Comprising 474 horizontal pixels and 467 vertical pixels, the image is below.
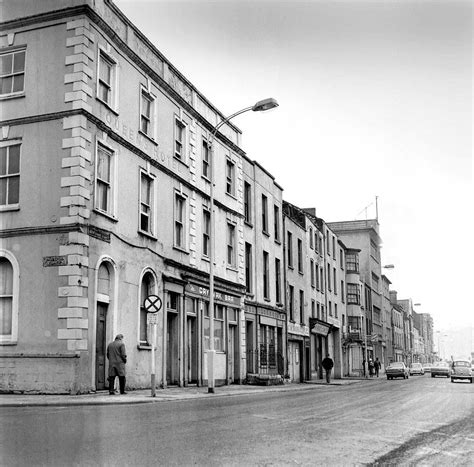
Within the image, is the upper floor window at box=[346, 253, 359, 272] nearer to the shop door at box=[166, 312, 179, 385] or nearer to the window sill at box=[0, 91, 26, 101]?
the shop door at box=[166, 312, 179, 385]

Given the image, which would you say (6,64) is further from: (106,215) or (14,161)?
(106,215)

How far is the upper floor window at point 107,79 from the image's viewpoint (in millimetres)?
21594

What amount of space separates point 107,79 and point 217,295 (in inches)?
451

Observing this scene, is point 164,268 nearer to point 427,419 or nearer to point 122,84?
point 122,84

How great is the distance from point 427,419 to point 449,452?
191 inches

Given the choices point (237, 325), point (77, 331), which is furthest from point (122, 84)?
point (237, 325)

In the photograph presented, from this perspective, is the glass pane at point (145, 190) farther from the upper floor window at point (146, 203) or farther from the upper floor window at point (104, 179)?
the upper floor window at point (104, 179)

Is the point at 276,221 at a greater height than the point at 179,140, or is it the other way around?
the point at 179,140

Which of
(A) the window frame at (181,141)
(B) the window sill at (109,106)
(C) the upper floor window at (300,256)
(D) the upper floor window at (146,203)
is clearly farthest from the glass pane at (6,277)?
(C) the upper floor window at (300,256)

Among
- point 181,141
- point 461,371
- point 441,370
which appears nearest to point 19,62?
point 181,141

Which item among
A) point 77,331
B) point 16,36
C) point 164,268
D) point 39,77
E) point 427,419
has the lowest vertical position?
point 427,419

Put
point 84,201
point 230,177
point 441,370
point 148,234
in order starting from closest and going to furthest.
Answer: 1. point 84,201
2. point 148,234
3. point 230,177
4. point 441,370

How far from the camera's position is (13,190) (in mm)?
20172

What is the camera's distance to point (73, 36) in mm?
20406
